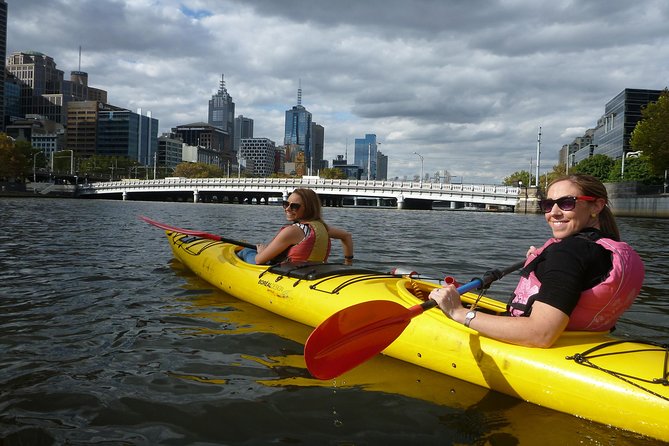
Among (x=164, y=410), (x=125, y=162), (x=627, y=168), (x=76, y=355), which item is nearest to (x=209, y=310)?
(x=76, y=355)

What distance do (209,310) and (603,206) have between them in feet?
16.6

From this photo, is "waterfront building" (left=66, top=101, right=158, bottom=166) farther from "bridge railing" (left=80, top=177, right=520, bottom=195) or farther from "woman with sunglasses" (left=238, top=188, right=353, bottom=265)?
"woman with sunglasses" (left=238, top=188, right=353, bottom=265)

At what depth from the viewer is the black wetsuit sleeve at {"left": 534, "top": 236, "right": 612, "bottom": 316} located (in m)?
3.44

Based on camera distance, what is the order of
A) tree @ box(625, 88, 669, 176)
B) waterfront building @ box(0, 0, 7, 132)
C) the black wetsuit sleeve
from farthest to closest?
waterfront building @ box(0, 0, 7, 132), tree @ box(625, 88, 669, 176), the black wetsuit sleeve

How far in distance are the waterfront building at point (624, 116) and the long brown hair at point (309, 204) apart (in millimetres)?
96901

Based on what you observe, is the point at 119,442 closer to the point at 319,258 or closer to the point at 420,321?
the point at 420,321

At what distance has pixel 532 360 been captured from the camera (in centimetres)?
395

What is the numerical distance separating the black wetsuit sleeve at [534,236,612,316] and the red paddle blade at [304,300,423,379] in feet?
3.54

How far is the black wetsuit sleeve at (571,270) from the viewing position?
11.3 feet

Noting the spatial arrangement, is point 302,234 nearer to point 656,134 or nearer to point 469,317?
point 469,317

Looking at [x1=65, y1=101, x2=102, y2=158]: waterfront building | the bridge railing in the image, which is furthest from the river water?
[x1=65, y1=101, x2=102, y2=158]: waterfront building

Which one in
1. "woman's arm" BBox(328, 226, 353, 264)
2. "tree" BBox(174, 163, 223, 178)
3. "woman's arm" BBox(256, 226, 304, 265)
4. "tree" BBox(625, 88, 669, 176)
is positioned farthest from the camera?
"tree" BBox(174, 163, 223, 178)

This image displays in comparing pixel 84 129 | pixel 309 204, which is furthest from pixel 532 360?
pixel 84 129

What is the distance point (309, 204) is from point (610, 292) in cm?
408
